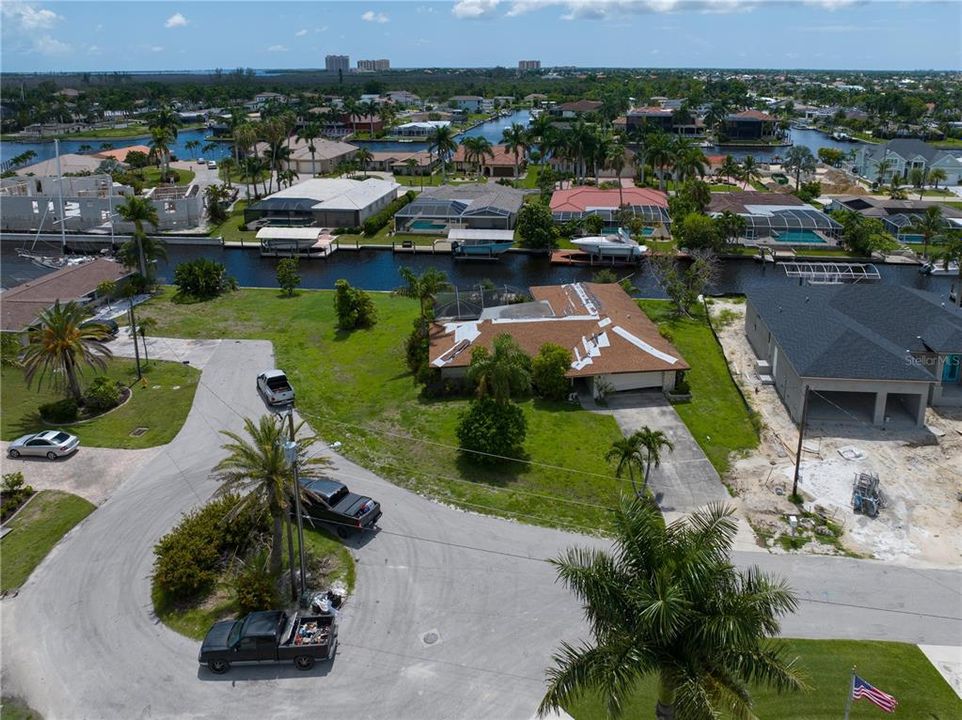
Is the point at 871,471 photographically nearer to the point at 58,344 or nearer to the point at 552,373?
the point at 552,373

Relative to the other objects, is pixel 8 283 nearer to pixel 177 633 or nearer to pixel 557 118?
pixel 177 633

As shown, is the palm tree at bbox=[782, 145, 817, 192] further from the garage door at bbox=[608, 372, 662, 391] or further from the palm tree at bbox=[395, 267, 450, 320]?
the palm tree at bbox=[395, 267, 450, 320]

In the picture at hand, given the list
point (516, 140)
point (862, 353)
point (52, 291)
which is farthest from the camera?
point (516, 140)

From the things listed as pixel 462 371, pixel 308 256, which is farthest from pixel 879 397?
pixel 308 256

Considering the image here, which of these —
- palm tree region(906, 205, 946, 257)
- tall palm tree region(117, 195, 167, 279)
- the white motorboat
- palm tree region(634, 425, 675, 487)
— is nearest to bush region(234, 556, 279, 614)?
palm tree region(634, 425, 675, 487)

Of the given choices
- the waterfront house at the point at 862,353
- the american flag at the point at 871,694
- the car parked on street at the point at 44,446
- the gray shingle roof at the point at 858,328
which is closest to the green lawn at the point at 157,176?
the car parked on street at the point at 44,446

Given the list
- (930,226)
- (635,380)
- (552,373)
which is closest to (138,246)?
(552,373)
